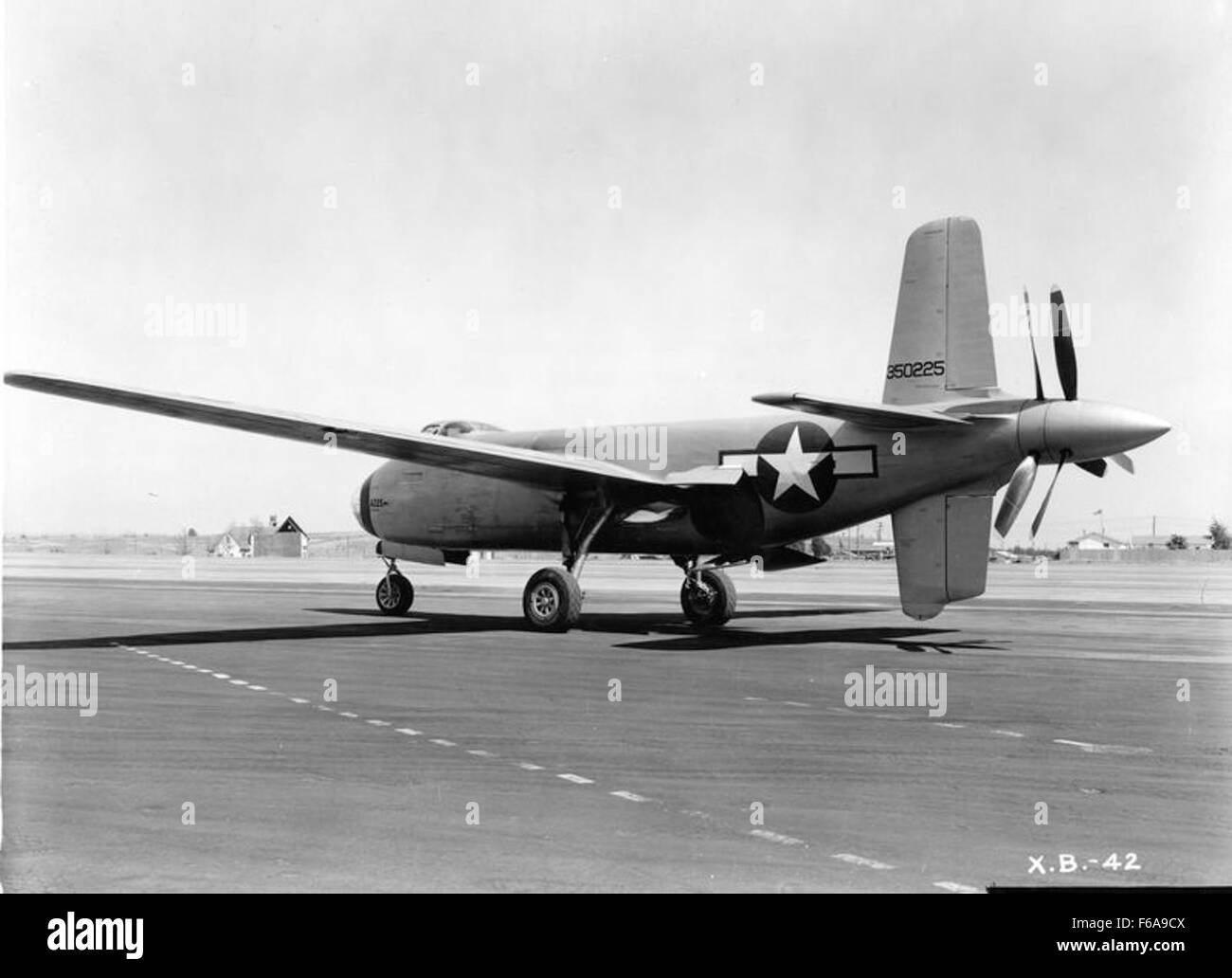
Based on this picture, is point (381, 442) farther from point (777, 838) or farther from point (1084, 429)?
point (777, 838)

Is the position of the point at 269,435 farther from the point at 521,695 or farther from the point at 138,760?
the point at 138,760

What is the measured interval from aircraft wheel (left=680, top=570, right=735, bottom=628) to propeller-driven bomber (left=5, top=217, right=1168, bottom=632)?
1.2 inches

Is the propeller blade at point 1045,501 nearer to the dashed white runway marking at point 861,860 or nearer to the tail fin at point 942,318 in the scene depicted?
the tail fin at point 942,318

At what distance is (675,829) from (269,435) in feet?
45.3

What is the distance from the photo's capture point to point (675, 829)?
280 inches

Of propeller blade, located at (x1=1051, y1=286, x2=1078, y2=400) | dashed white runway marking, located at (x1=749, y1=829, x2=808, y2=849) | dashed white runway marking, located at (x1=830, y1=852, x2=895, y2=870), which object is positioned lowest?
dashed white runway marking, located at (x1=830, y1=852, x2=895, y2=870)

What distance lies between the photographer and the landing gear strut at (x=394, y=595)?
86.8ft

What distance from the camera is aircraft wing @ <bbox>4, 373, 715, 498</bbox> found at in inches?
659

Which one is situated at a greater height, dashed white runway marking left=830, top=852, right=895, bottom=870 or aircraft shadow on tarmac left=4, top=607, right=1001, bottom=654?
aircraft shadow on tarmac left=4, top=607, right=1001, bottom=654

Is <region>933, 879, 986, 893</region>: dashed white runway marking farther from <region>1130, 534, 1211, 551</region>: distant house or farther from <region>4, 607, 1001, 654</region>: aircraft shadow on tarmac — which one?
<region>1130, 534, 1211, 551</region>: distant house

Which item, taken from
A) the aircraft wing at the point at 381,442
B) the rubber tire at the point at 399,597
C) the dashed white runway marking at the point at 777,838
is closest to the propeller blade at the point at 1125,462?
the aircraft wing at the point at 381,442

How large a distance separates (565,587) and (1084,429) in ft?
29.9

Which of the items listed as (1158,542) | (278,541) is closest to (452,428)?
(278,541)

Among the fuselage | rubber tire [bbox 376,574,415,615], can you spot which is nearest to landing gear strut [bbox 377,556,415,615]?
rubber tire [bbox 376,574,415,615]
